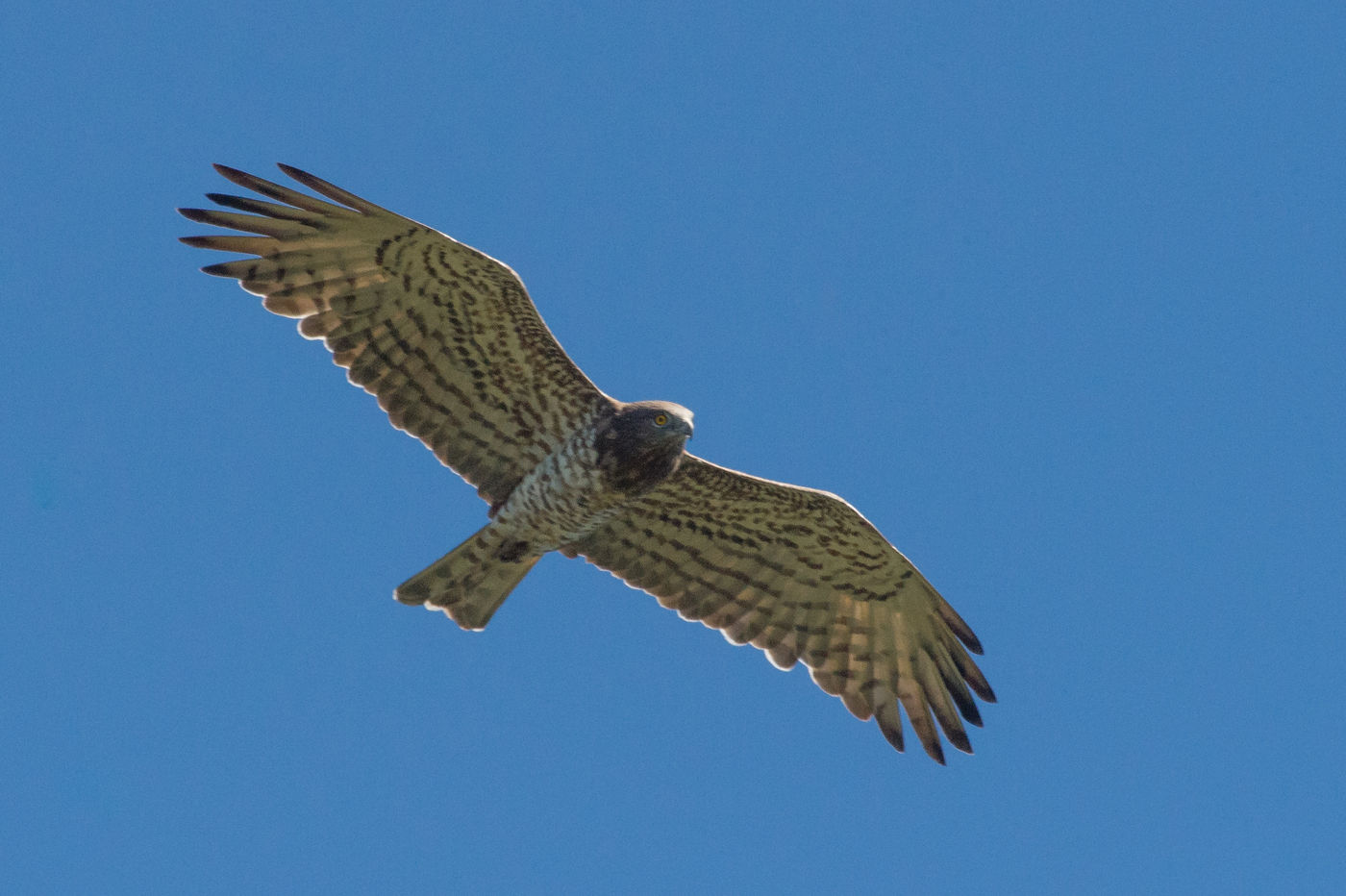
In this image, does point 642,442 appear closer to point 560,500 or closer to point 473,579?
point 560,500

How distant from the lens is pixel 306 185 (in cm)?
1066

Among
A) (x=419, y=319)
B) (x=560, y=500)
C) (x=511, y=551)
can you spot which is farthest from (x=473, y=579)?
(x=419, y=319)

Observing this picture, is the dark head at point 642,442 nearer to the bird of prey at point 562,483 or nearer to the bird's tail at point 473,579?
the bird of prey at point 562,483

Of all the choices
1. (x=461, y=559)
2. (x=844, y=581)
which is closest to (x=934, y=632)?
(x=844, y=581)

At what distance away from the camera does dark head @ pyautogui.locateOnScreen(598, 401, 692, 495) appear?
35.0ft

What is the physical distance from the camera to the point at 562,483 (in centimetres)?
1110

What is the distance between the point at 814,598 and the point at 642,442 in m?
2.30

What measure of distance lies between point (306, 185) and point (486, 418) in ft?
6.63

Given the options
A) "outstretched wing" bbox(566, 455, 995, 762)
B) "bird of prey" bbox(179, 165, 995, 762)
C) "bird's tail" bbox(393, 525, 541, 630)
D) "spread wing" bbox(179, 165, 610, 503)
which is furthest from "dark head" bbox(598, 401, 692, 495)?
"bird's tail" bbox(393, 525, 541, 630)

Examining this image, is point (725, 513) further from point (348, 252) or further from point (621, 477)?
point (348, 252)

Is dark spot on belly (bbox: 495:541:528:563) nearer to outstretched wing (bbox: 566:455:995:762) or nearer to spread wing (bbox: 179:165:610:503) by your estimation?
spread wing (bbox: 179:165:610:503)

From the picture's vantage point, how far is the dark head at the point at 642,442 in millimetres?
10672

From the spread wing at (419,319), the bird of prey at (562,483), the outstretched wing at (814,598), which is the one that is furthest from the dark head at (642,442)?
the outstretched wing at (814,598)

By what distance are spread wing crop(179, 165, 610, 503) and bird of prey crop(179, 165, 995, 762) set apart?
1 cm
